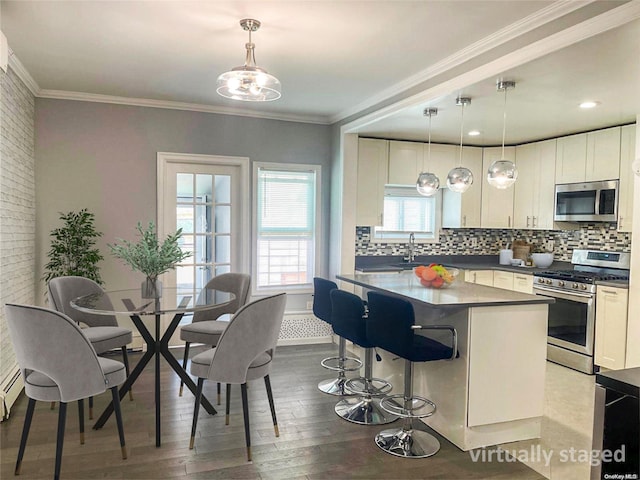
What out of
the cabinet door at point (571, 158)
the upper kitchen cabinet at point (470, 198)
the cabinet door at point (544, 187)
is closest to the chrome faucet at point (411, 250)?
the upper kitchen cabinet at point (470, 198)

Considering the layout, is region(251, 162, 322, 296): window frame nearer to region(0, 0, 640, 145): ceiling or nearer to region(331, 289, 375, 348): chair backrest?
region(0, 0, 640, 145): ceiling

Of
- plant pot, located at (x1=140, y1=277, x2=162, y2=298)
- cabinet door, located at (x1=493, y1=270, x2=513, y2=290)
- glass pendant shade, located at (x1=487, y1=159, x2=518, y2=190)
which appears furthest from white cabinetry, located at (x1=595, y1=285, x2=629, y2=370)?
plant pot, located at (x1=140, y1=277, x2=162, y2=298)

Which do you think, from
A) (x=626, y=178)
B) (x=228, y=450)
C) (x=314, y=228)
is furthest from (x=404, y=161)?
(x=228, y=450)

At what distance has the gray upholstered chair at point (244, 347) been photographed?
2.66 m

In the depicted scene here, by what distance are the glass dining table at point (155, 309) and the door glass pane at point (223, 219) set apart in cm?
177

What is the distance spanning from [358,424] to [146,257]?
5.98 ft

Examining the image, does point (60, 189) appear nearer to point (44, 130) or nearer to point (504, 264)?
point (44, 130)

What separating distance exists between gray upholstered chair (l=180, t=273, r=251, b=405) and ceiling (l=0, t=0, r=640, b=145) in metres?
1.72

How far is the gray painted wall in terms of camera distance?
453 cm

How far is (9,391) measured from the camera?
11.1ft

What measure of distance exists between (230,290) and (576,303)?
3346 mm

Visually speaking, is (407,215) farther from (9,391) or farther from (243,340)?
(9,391)

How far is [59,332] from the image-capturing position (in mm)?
2373

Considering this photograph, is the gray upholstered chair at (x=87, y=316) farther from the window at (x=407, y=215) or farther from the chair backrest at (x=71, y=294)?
the window at (x=407, y=215)
